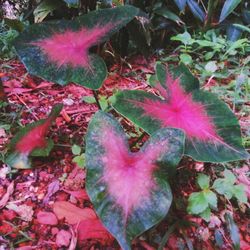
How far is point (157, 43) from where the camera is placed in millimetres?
1959

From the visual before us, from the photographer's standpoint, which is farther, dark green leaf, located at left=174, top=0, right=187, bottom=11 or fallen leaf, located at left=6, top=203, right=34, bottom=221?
dark green leaf, located at left=174, top=0, right=187, bottom=11

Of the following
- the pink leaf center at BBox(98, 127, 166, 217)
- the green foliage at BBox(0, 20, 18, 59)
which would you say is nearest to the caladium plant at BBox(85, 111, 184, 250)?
the pink leaf center at BBox(98, 127, 166, 217)

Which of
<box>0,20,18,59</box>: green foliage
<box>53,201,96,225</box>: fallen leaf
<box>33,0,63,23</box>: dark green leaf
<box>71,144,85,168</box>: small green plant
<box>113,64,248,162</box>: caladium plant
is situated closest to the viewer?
<box>113,64,248,162</box>: caladium plant

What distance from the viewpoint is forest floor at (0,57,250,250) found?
0.92 meters

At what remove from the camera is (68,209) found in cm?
99

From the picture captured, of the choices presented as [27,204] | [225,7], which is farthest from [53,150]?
[225,7]

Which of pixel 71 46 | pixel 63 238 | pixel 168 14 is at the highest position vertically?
pixel 71 46

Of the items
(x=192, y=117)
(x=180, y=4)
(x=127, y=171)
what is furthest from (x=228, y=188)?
(x=180, y=4)

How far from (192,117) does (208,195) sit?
0.21 meters

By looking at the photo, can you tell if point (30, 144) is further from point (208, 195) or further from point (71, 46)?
point (208, 195)

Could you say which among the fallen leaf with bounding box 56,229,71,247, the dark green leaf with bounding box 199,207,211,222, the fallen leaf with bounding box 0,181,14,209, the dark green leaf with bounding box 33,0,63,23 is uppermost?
the dark green leaf with bounding box 33,0,63,23

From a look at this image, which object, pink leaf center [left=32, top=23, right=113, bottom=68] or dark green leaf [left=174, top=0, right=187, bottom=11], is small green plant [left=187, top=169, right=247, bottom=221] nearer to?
pink leaf center [left=32, top=23, right=113, bottom=68]

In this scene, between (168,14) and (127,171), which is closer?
(127,171)

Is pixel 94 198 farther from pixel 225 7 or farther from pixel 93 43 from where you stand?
pixel 225 7
